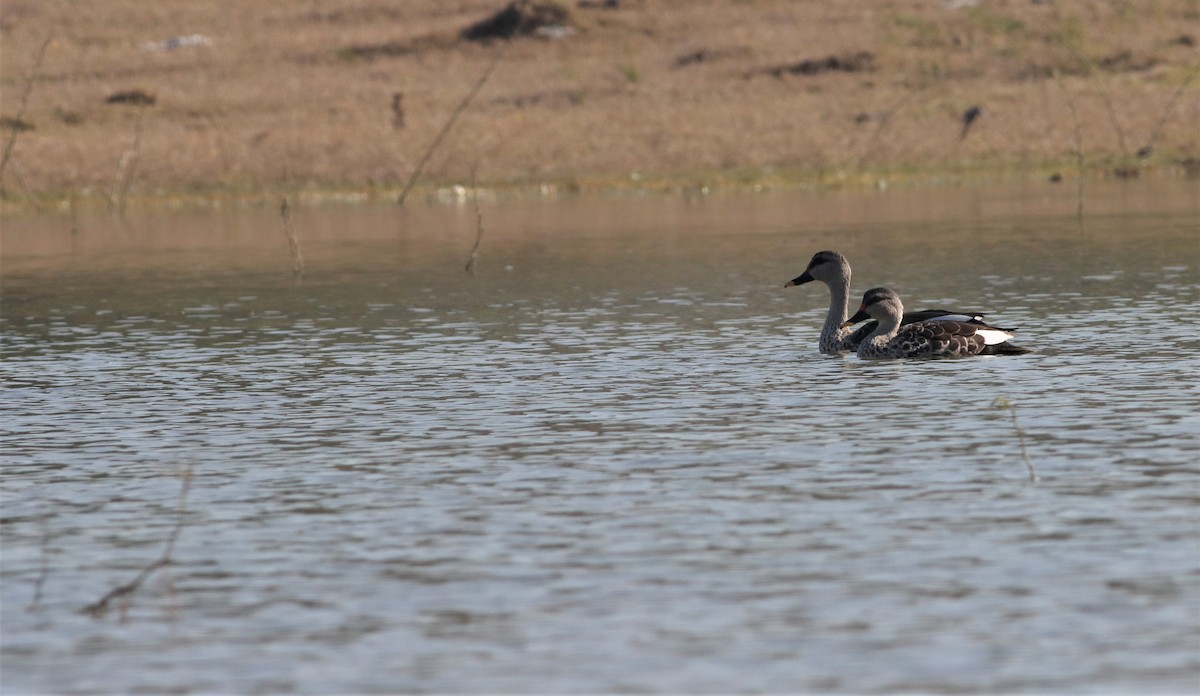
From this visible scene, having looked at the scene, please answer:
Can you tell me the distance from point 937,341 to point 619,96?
41.5 meters

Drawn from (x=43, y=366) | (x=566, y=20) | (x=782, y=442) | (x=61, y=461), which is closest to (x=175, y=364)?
(x=43, y=366)

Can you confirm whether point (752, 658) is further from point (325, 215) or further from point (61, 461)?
point (325, 215)

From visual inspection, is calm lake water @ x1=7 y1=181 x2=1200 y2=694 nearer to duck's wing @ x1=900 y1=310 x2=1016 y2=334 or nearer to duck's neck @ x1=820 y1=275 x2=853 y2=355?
duck's neck @ x1=820 y1=275 x2=853 y2=355

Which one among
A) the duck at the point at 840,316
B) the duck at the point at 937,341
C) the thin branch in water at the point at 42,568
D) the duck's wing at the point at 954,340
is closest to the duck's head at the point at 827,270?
the duck at the point at 840,316

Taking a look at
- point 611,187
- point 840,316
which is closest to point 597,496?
point 840,316

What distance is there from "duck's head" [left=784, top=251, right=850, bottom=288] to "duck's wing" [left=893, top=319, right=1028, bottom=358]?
80.0 inches

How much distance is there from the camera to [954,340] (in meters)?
18.4

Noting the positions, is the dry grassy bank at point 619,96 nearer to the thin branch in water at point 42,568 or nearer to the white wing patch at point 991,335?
the white wing patch at point 991,335

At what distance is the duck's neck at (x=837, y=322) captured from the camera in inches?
766

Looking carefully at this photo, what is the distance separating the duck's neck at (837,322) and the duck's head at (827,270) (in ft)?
0.14

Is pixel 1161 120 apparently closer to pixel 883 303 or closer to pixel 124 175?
pixel 124 175

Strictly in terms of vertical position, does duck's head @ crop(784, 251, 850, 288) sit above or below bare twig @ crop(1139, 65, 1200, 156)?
below

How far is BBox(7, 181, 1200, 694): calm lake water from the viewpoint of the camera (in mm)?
8969

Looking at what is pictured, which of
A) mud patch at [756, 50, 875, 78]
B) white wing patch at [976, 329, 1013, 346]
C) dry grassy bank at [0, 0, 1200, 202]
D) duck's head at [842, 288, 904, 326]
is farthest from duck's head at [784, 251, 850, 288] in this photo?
mud patch at [756, 50, 875, 78]
